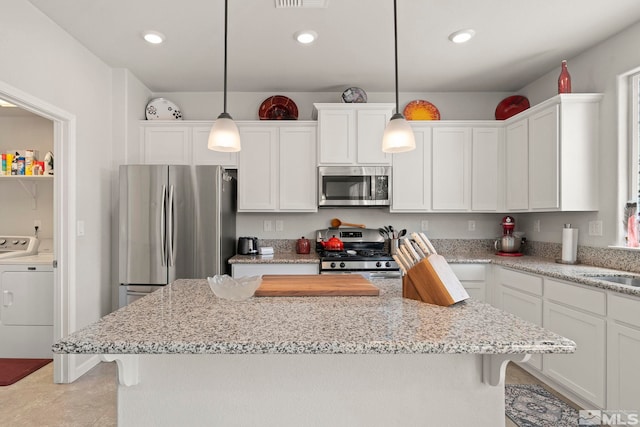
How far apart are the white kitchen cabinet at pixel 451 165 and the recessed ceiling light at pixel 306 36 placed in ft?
5.31

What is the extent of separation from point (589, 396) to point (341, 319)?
2.04m

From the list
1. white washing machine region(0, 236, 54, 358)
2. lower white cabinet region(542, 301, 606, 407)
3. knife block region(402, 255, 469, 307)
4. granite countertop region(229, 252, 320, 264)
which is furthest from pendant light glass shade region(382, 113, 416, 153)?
white washing machine region(0, 236, 54, 358)

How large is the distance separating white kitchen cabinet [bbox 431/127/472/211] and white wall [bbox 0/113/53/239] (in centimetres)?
412

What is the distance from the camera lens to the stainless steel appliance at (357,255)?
3305 millimetres

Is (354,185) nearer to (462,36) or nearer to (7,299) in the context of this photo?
(462,36)

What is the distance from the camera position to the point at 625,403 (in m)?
2.04

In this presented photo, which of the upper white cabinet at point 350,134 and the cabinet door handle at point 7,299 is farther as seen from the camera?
the upper white cabinet at point 350,134

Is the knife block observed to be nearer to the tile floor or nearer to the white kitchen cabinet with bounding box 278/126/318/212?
the tile floor

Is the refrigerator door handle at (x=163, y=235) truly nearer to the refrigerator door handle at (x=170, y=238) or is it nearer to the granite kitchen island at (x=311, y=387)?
the refrigerator door handle at (x=170, y=238)

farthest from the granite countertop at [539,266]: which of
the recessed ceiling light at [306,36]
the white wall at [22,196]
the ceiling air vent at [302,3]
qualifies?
the white wall at [22,196]

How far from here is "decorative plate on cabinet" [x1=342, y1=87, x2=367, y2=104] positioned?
370 cm

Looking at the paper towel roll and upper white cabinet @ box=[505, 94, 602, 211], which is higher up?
upper white cabinet @ box=[505, 94, 602, 211]

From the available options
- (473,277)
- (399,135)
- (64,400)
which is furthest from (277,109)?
(64,400)

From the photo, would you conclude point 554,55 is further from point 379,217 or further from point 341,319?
point 341,319
